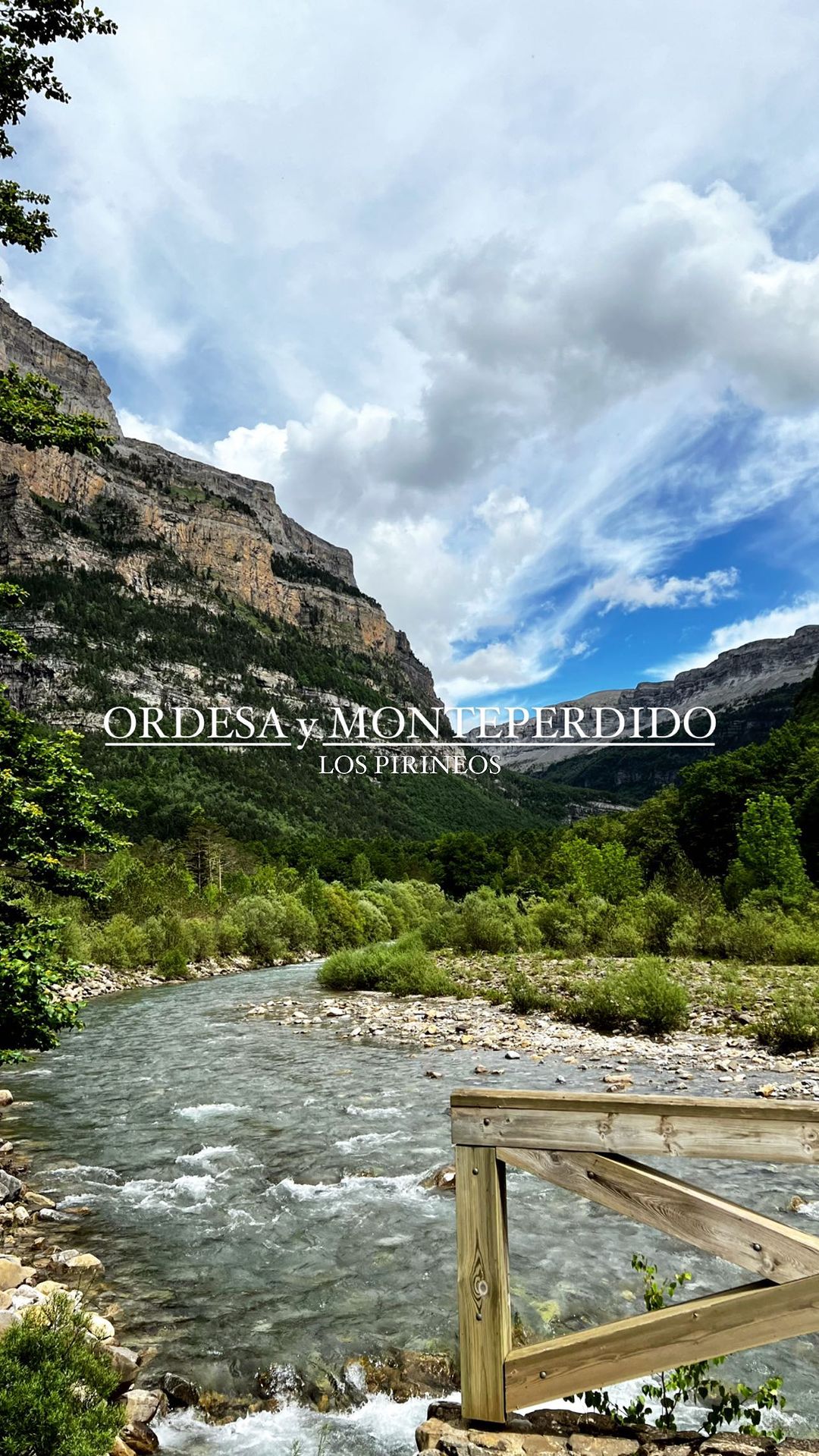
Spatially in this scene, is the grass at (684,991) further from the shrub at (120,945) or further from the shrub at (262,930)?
the shrub at (262,930)

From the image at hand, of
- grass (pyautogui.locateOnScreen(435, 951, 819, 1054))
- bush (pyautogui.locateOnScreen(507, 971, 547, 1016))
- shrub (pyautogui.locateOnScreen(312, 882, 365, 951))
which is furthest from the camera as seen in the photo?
shrub (pyautogui.locateOnScreen(312, 882, 365, 951))

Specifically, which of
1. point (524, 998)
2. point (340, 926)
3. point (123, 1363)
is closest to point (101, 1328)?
point (123, 1363)

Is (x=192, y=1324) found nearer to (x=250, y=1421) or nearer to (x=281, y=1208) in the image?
(x=250, y=1421)

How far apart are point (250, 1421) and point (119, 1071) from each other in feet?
40.6

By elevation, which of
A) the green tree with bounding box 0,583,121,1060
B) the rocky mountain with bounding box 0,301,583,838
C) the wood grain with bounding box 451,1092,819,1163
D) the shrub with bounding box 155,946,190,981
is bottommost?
the shrub with bounding box 155,946,190,981

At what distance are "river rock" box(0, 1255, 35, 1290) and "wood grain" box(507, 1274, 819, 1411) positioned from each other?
4488 mm

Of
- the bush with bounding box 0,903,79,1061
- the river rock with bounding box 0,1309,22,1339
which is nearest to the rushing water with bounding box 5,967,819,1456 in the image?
the river rock with bounding box 0,1309,22,1339

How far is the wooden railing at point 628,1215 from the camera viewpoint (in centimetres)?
318

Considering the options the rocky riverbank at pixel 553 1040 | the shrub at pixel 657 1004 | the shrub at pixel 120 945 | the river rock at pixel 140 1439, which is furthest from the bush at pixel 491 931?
the river rock at pixel 140 1439

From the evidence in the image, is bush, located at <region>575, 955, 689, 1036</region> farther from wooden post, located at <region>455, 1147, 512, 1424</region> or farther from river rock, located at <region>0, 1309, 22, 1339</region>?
river rock, located at <region>0, 1309, 22, 1339</region>

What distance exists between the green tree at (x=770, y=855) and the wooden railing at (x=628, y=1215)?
37.4m

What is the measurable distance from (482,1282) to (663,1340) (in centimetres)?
87

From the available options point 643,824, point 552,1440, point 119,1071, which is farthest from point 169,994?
point 643,824

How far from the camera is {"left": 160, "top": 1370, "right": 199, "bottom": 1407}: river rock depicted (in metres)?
4.90
